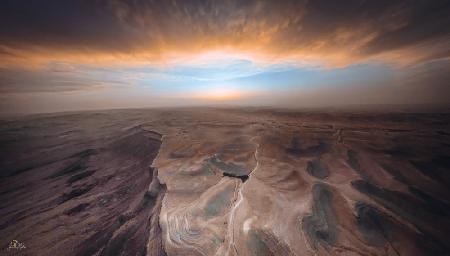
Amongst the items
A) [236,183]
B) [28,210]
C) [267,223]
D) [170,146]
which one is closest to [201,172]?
[236,183]

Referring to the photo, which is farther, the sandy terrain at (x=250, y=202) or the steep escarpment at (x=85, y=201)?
the steep escarpment at (x=85, y=201)

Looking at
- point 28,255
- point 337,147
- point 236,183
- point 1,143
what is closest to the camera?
point 28,255

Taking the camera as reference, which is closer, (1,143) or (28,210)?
(28,210)

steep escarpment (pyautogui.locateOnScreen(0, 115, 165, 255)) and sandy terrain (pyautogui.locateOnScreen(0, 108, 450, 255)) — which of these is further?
steep escarpment (pyautogui.locateOnScreen(0, 115, 165, 255))

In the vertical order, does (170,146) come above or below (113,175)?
above

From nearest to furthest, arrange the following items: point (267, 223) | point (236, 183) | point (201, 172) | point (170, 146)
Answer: point (267, 223), point (236, 183), point (201, 172), point (170, 146)

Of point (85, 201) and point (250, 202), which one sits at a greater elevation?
point (250, 202)

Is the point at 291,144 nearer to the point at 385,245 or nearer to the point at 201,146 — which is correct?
the point at 201,146

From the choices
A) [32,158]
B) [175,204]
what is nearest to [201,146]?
[175,204]
